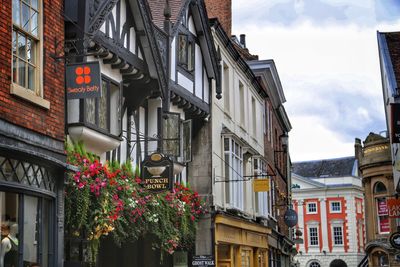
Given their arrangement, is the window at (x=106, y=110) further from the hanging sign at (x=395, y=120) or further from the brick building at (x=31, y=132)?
the hanging sign at (x=395, y=120)

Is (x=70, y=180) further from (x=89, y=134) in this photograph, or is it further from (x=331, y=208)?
(x=331, y=208)

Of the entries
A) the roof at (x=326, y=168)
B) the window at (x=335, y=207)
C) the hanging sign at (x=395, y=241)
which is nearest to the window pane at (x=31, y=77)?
the hanging sign at (x=395, y=241)

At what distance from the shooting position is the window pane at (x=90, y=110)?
14.6 meters

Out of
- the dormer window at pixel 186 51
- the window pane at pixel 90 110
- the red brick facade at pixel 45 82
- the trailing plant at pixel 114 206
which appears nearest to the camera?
the red brick facade at pixel 45 82

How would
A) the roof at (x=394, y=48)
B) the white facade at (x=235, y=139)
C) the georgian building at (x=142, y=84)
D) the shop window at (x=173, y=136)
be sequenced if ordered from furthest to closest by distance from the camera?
the roof at (x=394, y=48) < the white facade at (x=235, y=139) < the shop window at (x=173, y=136) < the georgian building at (x=142, y=84)

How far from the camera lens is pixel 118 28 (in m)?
16.3

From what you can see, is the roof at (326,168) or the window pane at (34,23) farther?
the roof at (326,168)

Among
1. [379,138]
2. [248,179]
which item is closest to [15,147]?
[248,179]

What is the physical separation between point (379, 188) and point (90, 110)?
113 ft

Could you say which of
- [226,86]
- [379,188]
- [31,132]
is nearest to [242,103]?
[226,86]

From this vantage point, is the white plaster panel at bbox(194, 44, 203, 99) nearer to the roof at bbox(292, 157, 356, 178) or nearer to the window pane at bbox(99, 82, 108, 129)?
the window pane at bbox(99, 82, 108, 129)

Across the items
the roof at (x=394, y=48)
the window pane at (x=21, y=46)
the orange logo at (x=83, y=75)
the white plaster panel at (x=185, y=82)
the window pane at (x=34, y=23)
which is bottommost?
the orange logo at (x=83, y=75)

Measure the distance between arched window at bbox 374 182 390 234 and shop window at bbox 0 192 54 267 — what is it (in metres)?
36.0

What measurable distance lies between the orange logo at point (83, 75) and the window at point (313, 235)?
71106mm
